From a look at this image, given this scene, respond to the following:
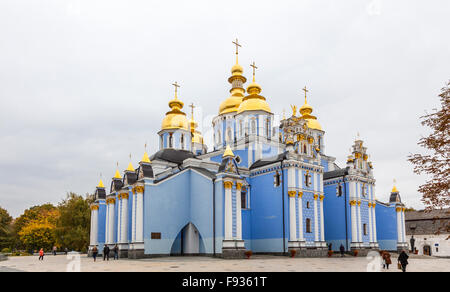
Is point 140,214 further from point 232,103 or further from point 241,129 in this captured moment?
point 232,103

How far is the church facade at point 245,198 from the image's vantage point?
2709 centimetres

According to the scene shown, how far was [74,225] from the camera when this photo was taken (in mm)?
45500

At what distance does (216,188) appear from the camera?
27219 mm

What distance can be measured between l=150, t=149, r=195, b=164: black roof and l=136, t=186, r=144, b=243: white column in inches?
311

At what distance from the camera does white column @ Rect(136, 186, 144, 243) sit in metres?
26.5

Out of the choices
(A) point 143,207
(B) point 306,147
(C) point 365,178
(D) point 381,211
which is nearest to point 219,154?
(B) point 306,147

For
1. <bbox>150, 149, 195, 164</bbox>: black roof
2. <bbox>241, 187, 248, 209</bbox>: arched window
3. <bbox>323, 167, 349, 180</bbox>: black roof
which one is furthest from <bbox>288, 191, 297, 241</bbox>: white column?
<bbox>150, 149, 195, 164</bbox>: black roof

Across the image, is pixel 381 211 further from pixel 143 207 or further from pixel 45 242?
pixel 45 242

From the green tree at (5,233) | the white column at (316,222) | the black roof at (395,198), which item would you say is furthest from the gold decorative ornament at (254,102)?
the green tree at (5,233)

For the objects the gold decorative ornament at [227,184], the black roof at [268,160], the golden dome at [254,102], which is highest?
the golden dome at [254,102]

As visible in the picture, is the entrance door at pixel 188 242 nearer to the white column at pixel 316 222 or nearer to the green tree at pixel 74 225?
the white column at pixel 316 222

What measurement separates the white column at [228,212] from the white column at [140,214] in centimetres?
558
